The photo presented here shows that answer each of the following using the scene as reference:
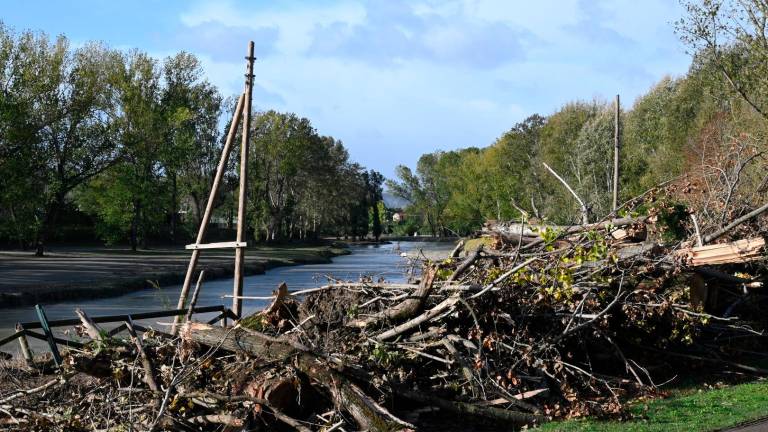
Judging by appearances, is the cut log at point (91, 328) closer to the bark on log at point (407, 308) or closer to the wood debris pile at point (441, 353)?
the wood debris pile at point (441, 353)

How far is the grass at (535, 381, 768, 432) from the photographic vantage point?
850 centimetres

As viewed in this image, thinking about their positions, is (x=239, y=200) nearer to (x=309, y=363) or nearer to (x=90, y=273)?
(x=309, y=363)

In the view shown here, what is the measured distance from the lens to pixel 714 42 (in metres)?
26.2

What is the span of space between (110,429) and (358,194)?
110358mm

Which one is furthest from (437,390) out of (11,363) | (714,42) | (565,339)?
(714,42)

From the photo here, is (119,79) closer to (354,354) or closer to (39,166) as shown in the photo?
(39,166)

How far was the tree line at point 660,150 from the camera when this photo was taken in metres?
16.9

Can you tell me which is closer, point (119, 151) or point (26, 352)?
point (26, 352)

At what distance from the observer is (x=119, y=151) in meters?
56.3

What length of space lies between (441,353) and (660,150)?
154 feet

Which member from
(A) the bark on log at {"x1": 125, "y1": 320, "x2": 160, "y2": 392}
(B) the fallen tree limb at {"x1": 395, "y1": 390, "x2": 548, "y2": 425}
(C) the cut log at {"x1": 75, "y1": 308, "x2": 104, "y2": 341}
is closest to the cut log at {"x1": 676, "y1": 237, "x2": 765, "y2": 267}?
(B) the fallen tree limb at {"x1": 395, "y1": 390, "x2": 548, "y2": 425}

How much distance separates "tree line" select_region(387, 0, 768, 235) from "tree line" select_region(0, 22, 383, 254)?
21584 mm

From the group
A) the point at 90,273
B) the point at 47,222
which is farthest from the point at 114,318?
the point at 47,222

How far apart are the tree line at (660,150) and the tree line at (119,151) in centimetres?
2158
